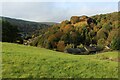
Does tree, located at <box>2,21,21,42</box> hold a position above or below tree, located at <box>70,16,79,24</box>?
below

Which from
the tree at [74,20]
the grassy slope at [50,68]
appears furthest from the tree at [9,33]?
the tree at [74,20]

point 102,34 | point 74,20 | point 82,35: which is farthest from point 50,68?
point 74,20

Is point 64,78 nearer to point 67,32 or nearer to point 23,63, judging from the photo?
point 23,63

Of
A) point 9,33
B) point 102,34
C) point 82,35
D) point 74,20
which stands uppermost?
point 74,20

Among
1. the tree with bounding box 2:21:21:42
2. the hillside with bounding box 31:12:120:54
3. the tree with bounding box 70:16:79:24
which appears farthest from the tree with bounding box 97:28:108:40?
the tree with bounding box 2:21:21:42

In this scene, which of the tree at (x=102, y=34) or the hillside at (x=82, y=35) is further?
the tree at (x=102, y=34)

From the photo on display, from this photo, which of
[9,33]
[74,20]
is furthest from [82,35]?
Answer: [9,33]

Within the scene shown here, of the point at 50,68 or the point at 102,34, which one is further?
the point at 102,34

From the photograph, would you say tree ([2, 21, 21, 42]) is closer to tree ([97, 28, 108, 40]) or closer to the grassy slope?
the grassy slope

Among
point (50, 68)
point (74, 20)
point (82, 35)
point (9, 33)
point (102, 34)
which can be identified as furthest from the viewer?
point (74, 20)

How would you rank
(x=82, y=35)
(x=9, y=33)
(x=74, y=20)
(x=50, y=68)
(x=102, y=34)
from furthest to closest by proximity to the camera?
1. (x=74, y=20)
2. (x=102, y=34)
3. (x=82, y=35)
4. (x=9, y=33)
5. (x=50, y=68)

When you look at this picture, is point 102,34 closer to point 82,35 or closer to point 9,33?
point 82,35

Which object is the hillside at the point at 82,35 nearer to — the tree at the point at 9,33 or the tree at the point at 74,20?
the tree at the point at 74,20

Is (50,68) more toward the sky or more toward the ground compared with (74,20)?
more toward the ground
